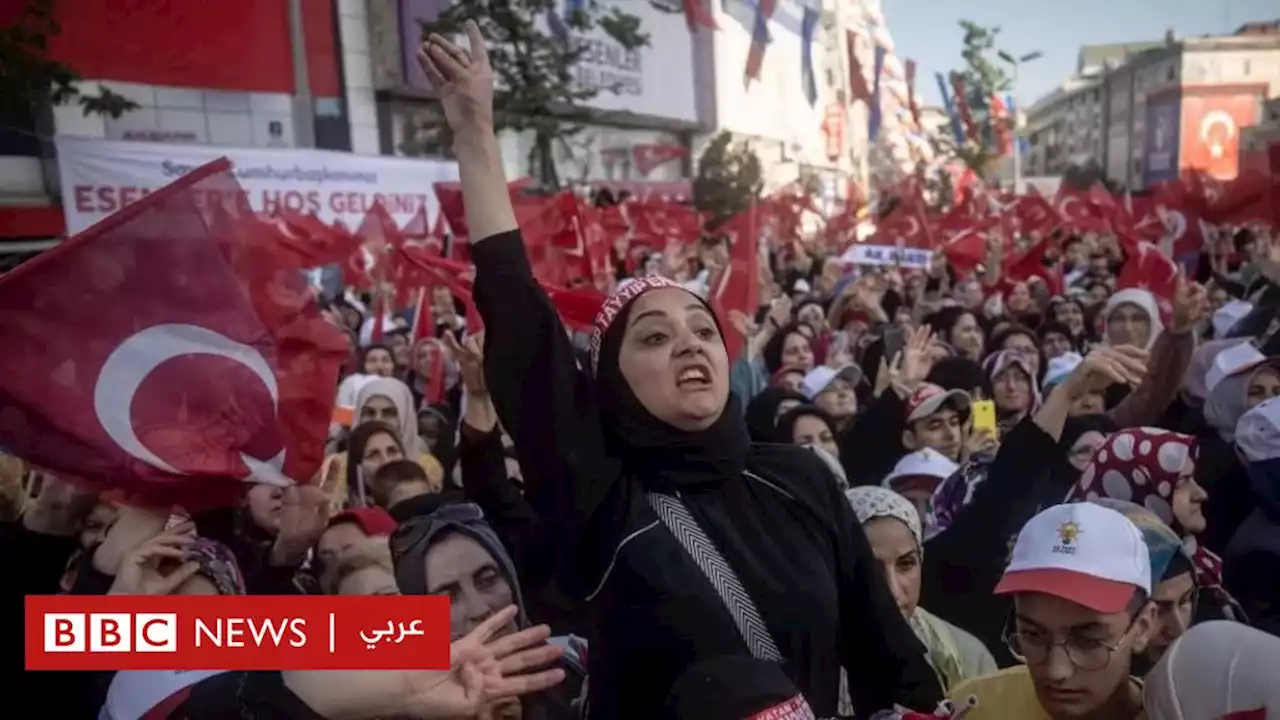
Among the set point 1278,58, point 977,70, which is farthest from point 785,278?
point 977,70

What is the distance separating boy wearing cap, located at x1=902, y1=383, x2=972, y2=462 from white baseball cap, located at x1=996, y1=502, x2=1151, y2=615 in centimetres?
189

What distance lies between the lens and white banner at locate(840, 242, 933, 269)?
29.1 feet

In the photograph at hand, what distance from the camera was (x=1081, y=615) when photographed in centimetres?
148

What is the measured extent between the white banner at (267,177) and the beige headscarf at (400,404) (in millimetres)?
1448

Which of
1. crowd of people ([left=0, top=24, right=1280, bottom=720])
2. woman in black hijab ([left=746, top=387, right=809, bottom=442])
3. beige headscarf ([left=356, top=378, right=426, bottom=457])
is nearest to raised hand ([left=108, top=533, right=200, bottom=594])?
crowd of people ([left=0, top=24, right=1280, bottom=720])

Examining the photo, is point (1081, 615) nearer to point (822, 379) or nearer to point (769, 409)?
point (769, 409)

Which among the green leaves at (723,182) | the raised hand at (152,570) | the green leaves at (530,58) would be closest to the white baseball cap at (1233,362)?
the raised hand at (152,570)

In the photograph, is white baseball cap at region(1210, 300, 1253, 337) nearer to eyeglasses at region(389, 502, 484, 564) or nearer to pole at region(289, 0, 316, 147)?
eyeglasses at region(389, 502, 484, 564)

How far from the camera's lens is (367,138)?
15.3 metres

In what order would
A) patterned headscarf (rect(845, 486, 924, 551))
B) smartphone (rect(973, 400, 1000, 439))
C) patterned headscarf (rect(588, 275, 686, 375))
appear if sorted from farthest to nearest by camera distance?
smartphone (rect(973, 400, 1000, 439)) < patterned headscarf (rect(845, 486, 924, 551)) < patterned headscarf (rect(588, 275, 686, 375))

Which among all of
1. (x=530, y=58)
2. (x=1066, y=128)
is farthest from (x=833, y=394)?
(x=1066, y=128)

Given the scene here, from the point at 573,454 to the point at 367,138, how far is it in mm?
14850

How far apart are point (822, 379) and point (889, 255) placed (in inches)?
193

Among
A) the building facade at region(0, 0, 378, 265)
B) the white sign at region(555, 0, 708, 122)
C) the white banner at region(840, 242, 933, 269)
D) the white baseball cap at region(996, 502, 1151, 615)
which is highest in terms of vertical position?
the white sign at region(555, 0, 708, 122)
